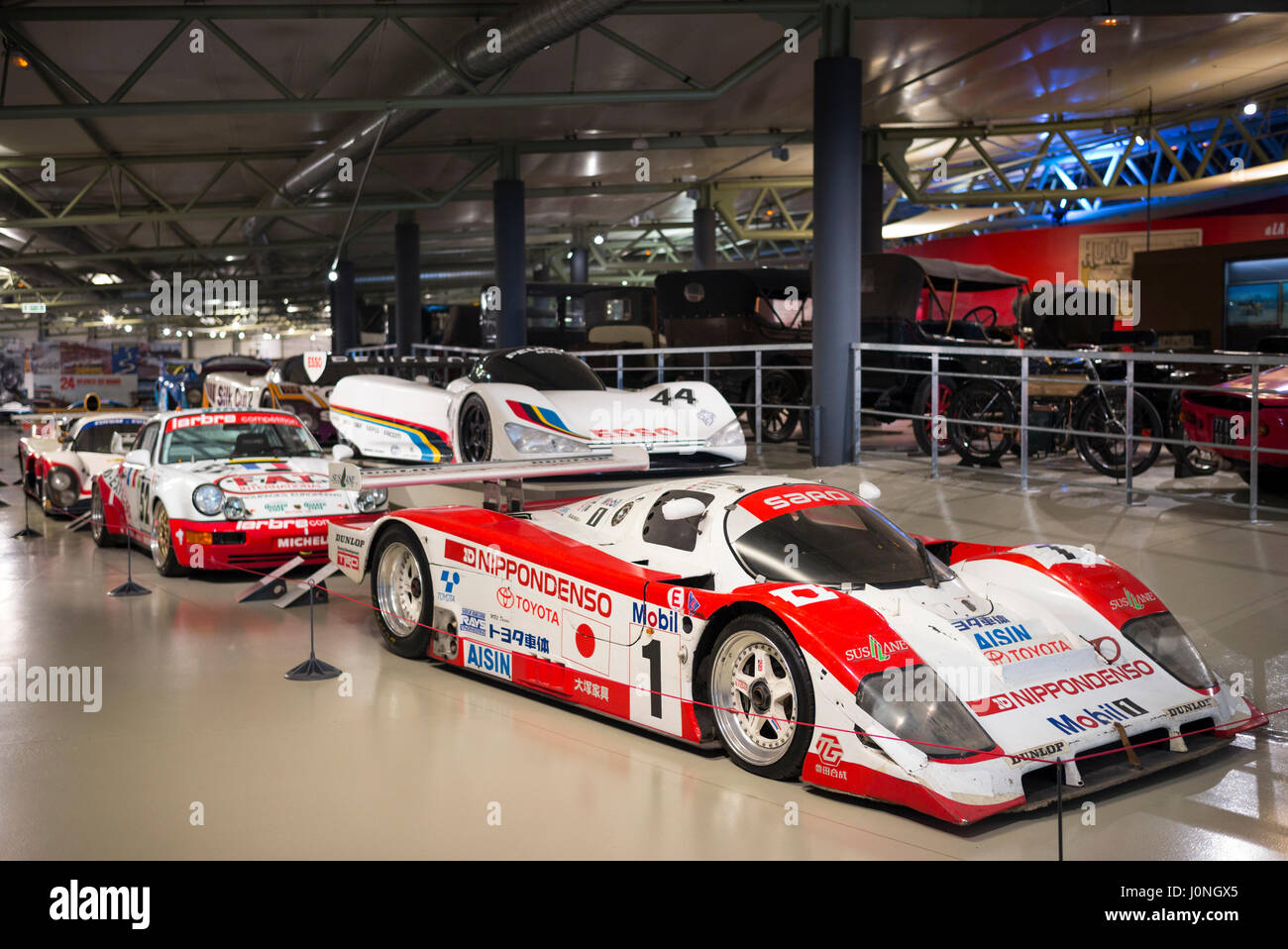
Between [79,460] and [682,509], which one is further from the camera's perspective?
[79,460]

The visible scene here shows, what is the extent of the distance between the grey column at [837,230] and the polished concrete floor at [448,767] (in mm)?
4828

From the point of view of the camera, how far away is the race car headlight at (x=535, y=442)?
10250mm

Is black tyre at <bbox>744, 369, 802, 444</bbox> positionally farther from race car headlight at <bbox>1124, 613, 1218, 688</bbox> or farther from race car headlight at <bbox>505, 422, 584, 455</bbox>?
race car headlight at <bbox>1124, 613, 1218, 688</bbox>

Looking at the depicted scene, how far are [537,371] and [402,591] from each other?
5010 mm

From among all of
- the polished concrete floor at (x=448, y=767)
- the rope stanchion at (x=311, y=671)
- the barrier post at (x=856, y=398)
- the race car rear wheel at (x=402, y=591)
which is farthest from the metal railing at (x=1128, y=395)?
the rope stanchion at (x=311, y=671)

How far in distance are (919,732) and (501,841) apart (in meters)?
1.54

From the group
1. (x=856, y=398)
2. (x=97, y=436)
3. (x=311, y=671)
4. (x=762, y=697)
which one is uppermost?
(x=856, y=398)

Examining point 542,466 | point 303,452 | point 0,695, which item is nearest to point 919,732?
point 542,466

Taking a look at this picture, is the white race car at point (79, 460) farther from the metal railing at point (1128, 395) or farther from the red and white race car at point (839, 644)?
the red and white race car at point (839, 644)

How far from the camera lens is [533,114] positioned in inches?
795

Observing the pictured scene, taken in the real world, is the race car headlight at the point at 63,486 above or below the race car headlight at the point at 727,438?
below

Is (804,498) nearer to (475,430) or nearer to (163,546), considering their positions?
(475,430)

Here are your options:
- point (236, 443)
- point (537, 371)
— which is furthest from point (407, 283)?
point (236, 443)

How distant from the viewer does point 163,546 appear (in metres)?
9.57
